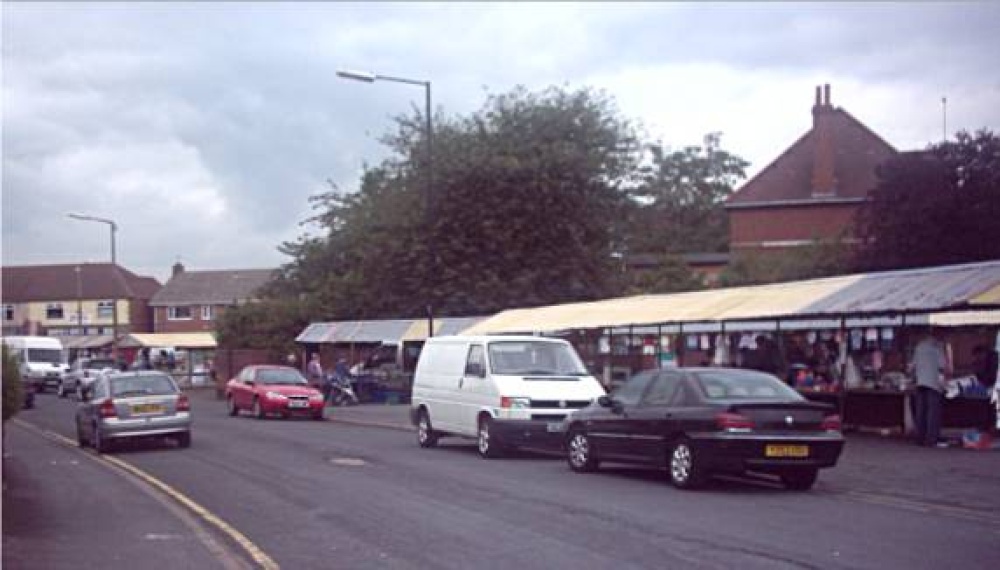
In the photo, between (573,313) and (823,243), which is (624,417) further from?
(823,243)

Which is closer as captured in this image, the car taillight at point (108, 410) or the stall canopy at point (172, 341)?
the car taillight at point (108, 410)

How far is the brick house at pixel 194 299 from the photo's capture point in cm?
9425

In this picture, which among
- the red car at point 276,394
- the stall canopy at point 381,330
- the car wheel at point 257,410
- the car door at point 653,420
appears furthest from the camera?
the stall canopy at point 381,330

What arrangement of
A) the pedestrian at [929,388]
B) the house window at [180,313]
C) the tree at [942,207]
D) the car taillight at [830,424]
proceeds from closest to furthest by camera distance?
the car taillight at [830,424] < the pedestrian at [929,388] < the tree at [942,207] < the house window at [180,313]

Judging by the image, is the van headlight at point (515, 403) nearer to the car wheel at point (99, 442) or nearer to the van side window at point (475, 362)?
the van side window at point (475, 362)

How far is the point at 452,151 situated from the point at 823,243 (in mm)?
18991

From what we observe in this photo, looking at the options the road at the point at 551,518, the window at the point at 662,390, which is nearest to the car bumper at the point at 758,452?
the road at the point at 551,518

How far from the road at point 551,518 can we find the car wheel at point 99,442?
4.03 m

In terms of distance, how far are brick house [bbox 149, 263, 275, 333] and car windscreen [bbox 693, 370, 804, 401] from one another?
80146mm

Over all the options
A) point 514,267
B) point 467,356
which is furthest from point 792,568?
point 514,267

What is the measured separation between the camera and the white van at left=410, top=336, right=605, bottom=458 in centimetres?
1977

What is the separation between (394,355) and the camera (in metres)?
46.8

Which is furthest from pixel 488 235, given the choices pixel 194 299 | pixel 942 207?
pixel 194 299

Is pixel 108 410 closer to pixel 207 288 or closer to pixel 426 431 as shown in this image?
pixel 426 431
